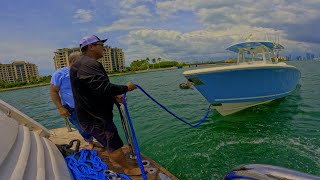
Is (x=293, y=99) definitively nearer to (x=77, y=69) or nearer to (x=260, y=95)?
(x=260, y=95)

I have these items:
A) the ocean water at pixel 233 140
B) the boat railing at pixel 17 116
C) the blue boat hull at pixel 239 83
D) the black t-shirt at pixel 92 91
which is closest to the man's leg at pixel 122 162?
the black t-shirt at pixel 92 91

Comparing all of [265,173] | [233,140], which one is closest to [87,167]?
[265,173]

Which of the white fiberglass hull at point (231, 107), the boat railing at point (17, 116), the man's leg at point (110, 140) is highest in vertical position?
the boat railing at point (17, 116)

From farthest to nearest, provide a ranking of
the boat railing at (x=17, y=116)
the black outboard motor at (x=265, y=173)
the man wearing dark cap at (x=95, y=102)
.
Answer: the boat railing at (x=17, y=116) → the man wearing dark cap at (x=95, y=102) → the black outboard motor at (x=265, y=173)

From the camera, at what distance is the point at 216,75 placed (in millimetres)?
8086

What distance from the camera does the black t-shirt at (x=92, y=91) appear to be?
128 inches

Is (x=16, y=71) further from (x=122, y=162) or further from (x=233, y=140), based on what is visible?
(x=122, y=162)

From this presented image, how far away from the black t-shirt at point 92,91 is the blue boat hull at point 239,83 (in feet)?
16.5

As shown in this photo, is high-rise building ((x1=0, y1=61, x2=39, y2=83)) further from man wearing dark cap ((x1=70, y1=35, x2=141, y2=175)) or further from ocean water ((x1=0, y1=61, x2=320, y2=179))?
man wearing dark cap ((x1=70, y1=35, x2=141, y2=175))

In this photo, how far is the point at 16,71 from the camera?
553 feet

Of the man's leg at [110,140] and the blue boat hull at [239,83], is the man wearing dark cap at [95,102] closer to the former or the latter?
the man's leg at [110,140]

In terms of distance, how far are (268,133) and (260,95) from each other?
7.42 feet

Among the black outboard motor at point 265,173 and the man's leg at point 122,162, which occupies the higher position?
the black outboard motor at point 265,173

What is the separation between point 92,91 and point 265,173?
2493mm
